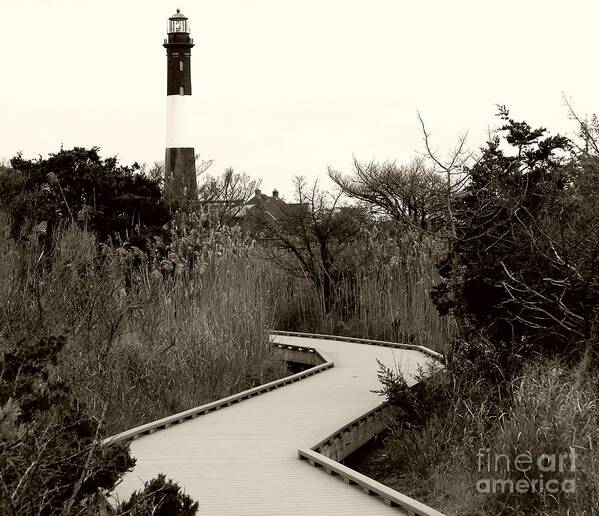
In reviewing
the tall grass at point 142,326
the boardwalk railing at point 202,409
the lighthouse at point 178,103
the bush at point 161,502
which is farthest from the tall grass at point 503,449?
the lighthouse at point 178,103

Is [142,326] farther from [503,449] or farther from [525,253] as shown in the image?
[503,449]

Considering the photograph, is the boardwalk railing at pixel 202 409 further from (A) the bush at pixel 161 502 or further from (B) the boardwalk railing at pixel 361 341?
(B) the boardwalk railing at pixel 361 341

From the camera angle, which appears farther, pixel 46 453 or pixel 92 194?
pixel 92 194

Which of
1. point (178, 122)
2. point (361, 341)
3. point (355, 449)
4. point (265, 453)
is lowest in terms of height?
point (355, 449)

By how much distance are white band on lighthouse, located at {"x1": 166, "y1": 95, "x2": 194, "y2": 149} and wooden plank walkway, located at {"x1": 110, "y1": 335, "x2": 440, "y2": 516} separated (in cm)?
2706

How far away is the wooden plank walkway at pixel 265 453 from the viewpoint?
23.4 ft

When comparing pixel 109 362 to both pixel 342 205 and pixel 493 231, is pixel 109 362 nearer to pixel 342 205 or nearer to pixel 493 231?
pixel 493 231

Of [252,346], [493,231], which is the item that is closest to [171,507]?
[493,231]

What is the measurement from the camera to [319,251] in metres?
20.5

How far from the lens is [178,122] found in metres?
39.8

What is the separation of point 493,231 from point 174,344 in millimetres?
3626

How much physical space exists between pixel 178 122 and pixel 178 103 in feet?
2.26

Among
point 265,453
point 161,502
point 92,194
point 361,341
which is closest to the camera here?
point 161,502

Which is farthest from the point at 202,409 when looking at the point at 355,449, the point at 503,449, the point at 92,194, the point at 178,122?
the point at 178,122
